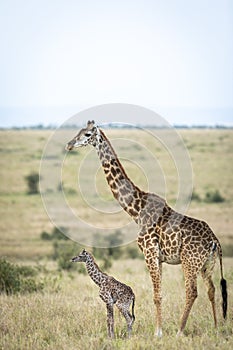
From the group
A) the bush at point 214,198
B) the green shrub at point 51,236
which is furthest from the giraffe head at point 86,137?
the bush at point 214,198

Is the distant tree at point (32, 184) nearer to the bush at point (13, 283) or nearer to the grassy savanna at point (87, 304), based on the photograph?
the grassy savanna at point (87, 304)

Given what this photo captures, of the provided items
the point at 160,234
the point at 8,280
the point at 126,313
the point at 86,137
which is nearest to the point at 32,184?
the point at 8,280

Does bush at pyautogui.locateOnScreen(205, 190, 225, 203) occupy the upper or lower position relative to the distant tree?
lower

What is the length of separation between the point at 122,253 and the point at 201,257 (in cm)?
1620

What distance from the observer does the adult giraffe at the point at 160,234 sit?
29.3ft

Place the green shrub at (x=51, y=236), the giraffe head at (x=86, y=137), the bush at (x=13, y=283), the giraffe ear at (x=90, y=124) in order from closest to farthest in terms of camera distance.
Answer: the giraffe head at (x=86, y=137)
the giraffe ear at (x=90, y=124)
the bush at (x=13, y=283)
the green shrub at (x=51, y=236)

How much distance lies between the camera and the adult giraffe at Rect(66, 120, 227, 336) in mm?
Answer: 8945

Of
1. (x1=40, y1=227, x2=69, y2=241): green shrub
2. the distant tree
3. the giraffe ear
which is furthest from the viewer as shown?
the distant tree

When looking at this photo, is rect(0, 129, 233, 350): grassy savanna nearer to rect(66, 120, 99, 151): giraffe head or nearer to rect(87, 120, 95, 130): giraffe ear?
rect(66, 120, 99, 151): giraffe head

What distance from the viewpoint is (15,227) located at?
1241 inches

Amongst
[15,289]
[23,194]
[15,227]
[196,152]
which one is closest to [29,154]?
[196,152]

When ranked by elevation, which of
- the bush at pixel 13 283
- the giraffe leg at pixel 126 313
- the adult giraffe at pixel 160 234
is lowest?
the bush at pixel 13 283

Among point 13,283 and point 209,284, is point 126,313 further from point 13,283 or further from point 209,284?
point 13,283

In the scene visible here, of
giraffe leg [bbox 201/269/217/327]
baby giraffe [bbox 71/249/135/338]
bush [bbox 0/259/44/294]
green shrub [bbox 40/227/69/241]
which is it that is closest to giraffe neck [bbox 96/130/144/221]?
baby giraffe [bbox 71/249/135/338]
